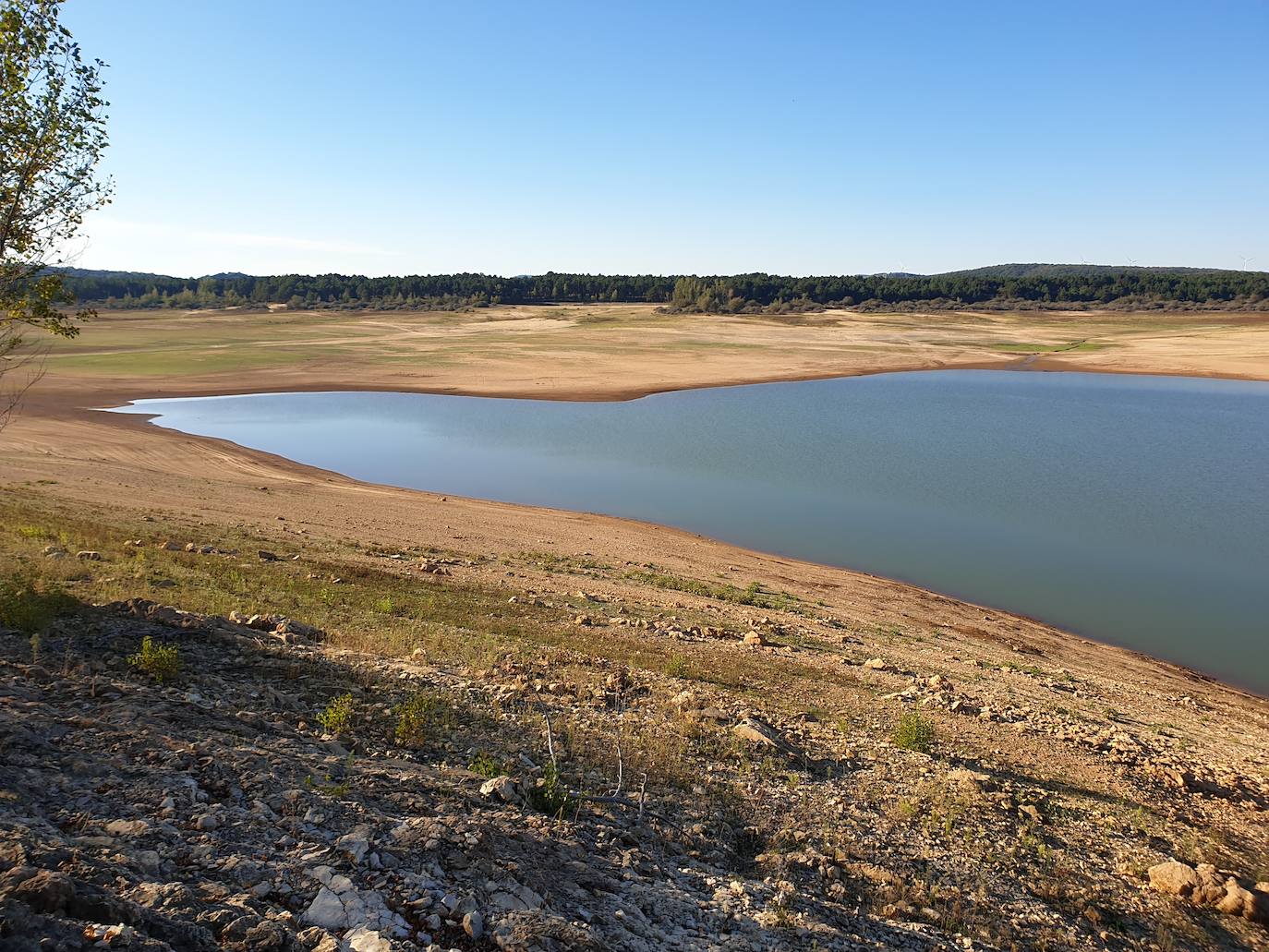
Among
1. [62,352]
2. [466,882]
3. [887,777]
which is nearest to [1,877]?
[466,882]

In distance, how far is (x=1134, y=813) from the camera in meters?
8.14

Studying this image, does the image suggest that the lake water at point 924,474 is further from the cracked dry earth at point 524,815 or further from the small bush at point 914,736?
the cracked dry earth at point 524,815

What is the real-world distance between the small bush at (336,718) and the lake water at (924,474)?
15.8 m

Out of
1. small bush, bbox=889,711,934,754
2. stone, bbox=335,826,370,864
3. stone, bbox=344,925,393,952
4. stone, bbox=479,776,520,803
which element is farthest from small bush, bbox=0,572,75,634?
small bush, bbox=889,711,934,754

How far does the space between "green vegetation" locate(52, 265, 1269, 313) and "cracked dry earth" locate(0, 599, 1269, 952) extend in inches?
4622

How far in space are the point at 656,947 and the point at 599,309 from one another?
126727 mm

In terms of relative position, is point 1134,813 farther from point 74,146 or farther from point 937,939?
point 74,146

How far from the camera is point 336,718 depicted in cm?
736

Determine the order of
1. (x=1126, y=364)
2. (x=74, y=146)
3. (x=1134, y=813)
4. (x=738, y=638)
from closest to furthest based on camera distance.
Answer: (x=1134, y=813) < (x=74, y=146) < (x=738, y=638) < (x=1126, y=364)

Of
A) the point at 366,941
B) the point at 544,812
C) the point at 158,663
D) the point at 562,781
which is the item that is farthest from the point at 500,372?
the point at 366,941

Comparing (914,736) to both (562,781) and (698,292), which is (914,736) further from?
(698,292)

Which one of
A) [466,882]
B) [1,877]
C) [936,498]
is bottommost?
[936,498]

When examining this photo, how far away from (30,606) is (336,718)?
13.6 ft

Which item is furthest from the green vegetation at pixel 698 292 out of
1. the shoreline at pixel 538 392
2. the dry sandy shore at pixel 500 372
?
the shoreline at pixel 538 392
